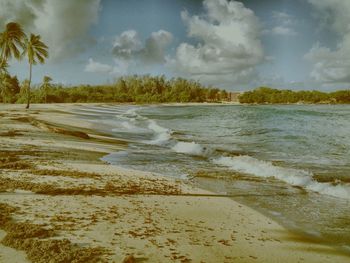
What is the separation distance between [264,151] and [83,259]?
50.4 ft

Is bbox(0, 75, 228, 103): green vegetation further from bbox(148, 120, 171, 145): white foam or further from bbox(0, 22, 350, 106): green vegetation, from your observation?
bbox(148, 120, 171, 145): white foam

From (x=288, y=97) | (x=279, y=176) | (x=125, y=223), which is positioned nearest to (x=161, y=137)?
(x=279, y=176)

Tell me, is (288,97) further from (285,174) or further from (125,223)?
(125,223)

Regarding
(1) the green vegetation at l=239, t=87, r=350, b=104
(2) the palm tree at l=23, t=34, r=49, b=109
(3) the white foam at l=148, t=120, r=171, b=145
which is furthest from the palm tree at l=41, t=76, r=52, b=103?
(1) the green vegetation at l=239, t=87, r=350, b=104

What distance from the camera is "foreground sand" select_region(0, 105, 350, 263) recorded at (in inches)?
196

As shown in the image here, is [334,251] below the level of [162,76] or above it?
below

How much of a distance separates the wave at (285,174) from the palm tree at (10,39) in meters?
31.7

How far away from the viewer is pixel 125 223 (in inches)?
245

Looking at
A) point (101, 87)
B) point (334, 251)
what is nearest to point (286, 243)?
point (334, 251)

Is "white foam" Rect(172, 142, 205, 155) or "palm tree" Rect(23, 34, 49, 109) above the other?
"palm tree" Rect(23, 34, 49, 109)

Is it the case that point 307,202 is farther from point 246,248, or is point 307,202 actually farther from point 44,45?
point 44,45

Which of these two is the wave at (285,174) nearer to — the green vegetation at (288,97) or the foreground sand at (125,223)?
the foreground sand at (125,223)

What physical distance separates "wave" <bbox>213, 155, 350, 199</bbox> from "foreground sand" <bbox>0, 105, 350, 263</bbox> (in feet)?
11.3

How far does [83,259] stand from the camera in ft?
15.1
